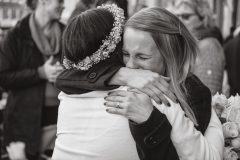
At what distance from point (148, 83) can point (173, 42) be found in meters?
0.26

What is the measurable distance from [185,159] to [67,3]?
5632 mm

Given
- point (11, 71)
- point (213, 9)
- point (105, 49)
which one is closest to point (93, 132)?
point (105, 49)

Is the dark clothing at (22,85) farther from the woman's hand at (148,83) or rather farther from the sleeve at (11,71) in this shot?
the woman's hand at (148,83)

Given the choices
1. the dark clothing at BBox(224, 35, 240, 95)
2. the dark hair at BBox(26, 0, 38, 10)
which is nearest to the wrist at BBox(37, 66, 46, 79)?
the dark hair at BBox(26, 0, 38, 10)

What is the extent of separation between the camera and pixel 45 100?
3.79 m

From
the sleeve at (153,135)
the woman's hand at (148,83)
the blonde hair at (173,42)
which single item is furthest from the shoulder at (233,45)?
the sleeve at (153,135)

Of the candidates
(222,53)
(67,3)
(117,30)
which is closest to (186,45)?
(117,30)

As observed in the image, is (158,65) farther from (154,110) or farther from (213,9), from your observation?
(213,9)

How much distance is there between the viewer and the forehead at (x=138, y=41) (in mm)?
1808

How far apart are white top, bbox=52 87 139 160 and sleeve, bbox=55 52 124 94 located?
28 millimetres

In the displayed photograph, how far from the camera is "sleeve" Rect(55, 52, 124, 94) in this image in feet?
5.59

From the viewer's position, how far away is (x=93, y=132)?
1.68 metres

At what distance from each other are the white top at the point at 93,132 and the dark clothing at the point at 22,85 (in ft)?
6.51

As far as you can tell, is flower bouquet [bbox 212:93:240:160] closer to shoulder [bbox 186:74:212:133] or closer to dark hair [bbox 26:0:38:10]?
shoulder [bbox 186:74:212:133]
